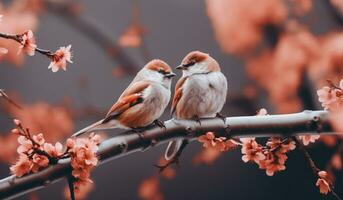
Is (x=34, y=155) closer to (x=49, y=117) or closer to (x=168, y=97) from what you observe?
(x=168, y=97)

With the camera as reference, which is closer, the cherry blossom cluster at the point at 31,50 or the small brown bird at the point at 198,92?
the cherry blossom cluster at the point at 31,50

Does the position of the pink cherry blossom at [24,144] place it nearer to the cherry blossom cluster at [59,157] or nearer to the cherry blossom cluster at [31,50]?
the cherry blossom cluster at [59,157]

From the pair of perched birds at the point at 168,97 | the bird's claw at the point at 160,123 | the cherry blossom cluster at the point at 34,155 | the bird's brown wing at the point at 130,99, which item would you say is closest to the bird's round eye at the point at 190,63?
the pair of perched birds at the point at 168,97

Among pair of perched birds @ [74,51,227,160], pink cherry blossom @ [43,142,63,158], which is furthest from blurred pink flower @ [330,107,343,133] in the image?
pink cherry blossom @ [43,142,63,158]

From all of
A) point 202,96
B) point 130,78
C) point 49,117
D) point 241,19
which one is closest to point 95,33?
point 130,78

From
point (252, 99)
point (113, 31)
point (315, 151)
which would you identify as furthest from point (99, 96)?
point (315, 151)

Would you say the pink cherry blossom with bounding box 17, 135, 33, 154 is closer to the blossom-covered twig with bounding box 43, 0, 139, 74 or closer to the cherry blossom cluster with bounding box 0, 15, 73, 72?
the cherry blossom cluster with bounding box 0, 15, 73, 72

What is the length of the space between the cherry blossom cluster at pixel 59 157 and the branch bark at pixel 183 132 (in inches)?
0.7

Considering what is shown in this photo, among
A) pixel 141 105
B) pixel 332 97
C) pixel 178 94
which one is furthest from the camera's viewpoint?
pixel 178 94

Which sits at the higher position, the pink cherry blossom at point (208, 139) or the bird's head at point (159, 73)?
the bird's head at point (159, 73)

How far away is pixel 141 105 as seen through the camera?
1072 millimetres

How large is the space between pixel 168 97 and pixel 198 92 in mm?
81

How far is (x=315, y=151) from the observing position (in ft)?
5.01

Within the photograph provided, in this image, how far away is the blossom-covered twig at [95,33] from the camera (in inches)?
61.3
